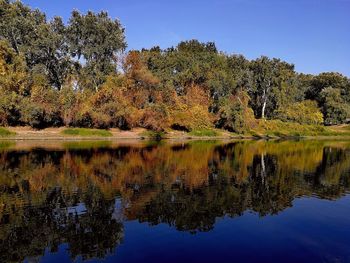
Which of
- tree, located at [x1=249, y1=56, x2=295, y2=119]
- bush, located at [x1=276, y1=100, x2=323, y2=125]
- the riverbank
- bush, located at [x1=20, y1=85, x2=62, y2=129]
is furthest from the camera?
bush, located at [x1=276, y1=100, x2=323, y2=125]

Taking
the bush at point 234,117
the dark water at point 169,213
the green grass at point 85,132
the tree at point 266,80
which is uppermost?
the tree at point 266,80

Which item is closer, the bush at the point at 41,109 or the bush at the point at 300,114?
the bush at the point at 41,109

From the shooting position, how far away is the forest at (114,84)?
8462cm

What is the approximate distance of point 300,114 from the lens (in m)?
133

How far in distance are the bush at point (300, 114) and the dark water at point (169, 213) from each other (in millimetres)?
87232

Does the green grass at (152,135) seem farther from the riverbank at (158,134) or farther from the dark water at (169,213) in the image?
the dark water at (169,213)

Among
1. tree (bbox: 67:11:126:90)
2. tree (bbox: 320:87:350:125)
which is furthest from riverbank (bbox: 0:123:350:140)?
tree (bbox: 67:11:126:90)

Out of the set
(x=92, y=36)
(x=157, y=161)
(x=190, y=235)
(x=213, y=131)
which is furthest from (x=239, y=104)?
(x=190, y=235)

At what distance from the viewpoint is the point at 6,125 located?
261 ft

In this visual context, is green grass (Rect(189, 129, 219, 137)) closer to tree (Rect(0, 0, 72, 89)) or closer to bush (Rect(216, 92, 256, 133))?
bush (Rect(216, 92, 256, 133))

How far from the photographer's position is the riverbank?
79206mm

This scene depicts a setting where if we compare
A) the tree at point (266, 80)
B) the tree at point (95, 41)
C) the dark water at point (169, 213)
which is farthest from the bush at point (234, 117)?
the dark water at point (169, 213)

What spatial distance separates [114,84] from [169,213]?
2938 inches

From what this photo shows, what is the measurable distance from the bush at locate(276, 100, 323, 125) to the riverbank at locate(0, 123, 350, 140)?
167 inches
